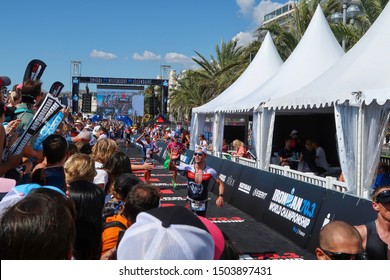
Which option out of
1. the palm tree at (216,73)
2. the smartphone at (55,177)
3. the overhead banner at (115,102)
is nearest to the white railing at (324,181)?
the smartphone at (55,177)

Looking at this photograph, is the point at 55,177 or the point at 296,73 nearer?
the point at 55,177

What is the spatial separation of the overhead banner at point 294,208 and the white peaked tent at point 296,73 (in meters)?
3.22

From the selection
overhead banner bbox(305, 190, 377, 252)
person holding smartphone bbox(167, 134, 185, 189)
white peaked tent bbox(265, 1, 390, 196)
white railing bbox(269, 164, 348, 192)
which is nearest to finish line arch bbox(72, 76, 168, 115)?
person holding smartphone bbox(167, 134, 185, 189)

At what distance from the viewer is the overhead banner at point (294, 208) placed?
23.1 feet

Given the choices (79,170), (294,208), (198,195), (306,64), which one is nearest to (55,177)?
(79,170)

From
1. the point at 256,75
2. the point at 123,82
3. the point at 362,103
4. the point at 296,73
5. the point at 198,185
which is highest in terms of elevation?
the point at 123,82

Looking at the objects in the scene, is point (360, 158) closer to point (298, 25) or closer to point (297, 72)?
point (297, 72)

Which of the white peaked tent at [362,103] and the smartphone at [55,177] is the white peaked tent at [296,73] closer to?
the white peaked tent at [362,103]

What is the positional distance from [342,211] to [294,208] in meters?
1.44

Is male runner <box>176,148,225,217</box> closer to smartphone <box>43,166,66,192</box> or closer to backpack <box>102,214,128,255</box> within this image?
smartphone <box>43,166,66,192</box>

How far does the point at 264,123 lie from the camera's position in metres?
11.8

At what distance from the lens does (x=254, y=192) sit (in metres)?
9.58

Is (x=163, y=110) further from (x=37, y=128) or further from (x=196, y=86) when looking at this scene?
(x=37, y=128)

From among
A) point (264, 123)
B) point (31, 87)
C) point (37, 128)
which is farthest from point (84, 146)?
point (264, 123)
